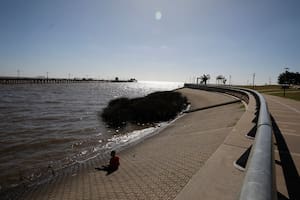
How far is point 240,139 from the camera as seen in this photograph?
25.9 ft

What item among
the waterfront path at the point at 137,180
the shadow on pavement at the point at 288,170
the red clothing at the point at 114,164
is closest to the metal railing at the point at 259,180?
the shadow on pavement at the point at 288,170

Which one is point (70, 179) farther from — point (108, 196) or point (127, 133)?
point (127, 133)

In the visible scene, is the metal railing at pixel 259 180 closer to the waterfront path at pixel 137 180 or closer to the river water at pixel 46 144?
the waterfront path at pixel 137 180

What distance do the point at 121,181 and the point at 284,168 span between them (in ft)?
15.4

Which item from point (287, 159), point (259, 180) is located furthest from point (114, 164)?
point (259, 180)

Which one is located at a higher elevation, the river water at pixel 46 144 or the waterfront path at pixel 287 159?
the waterfront path at pixel 287 159

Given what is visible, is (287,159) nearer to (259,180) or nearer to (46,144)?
(259,180)

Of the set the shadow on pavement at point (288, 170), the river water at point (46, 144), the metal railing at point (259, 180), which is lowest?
the river water at point (46, 144)

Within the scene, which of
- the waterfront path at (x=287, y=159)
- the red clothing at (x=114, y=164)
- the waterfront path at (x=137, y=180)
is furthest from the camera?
the red clothing at (x=114, y=164)

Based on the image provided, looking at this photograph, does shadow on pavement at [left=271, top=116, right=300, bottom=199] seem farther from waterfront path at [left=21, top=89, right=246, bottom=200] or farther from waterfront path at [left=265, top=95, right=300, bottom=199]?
waterfront path at [left=21, top=89, right=246, bottom=200]

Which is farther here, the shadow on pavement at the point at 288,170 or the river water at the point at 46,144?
the river water at the point at 46,144

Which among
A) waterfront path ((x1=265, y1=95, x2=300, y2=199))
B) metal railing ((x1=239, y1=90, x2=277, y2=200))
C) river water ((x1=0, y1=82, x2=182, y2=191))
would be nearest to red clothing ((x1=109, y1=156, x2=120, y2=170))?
river water ((x1=0, y1=82, x2=182, y2=191))

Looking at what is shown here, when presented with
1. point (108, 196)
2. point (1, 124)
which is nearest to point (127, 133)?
point (1, 124)

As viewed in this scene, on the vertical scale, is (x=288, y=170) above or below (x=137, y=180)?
above
